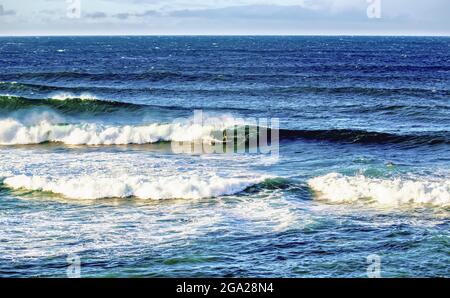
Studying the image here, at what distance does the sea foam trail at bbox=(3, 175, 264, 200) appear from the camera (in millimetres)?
18453

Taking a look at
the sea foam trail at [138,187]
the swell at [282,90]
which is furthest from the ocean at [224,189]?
the swell at [282,90]

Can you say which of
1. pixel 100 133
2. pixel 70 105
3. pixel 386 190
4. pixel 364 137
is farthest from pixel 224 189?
pixel 70 105

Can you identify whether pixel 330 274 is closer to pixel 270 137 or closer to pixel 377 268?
pixel 377 268

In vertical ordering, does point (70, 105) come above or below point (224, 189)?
above

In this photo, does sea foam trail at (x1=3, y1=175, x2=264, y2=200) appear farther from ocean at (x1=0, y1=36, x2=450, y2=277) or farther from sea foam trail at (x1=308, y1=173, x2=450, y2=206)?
sea foam trail at (x1=308, y1=173, x2=450, y2=206)

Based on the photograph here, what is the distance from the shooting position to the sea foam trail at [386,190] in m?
17.7

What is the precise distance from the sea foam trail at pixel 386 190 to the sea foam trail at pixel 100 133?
1098cm

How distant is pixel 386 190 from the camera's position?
59.9 feet

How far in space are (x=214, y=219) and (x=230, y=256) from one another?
117 inches

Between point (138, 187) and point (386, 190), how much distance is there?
7350 millimetres

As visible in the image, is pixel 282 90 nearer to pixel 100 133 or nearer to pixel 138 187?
pixel 100 133

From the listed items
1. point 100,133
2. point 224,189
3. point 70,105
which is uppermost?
point 70,105

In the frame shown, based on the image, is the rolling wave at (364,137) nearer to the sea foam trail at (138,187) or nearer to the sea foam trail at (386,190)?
the sea foam trail at (386,190)

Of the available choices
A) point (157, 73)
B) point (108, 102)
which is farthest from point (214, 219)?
point (157, 73)
